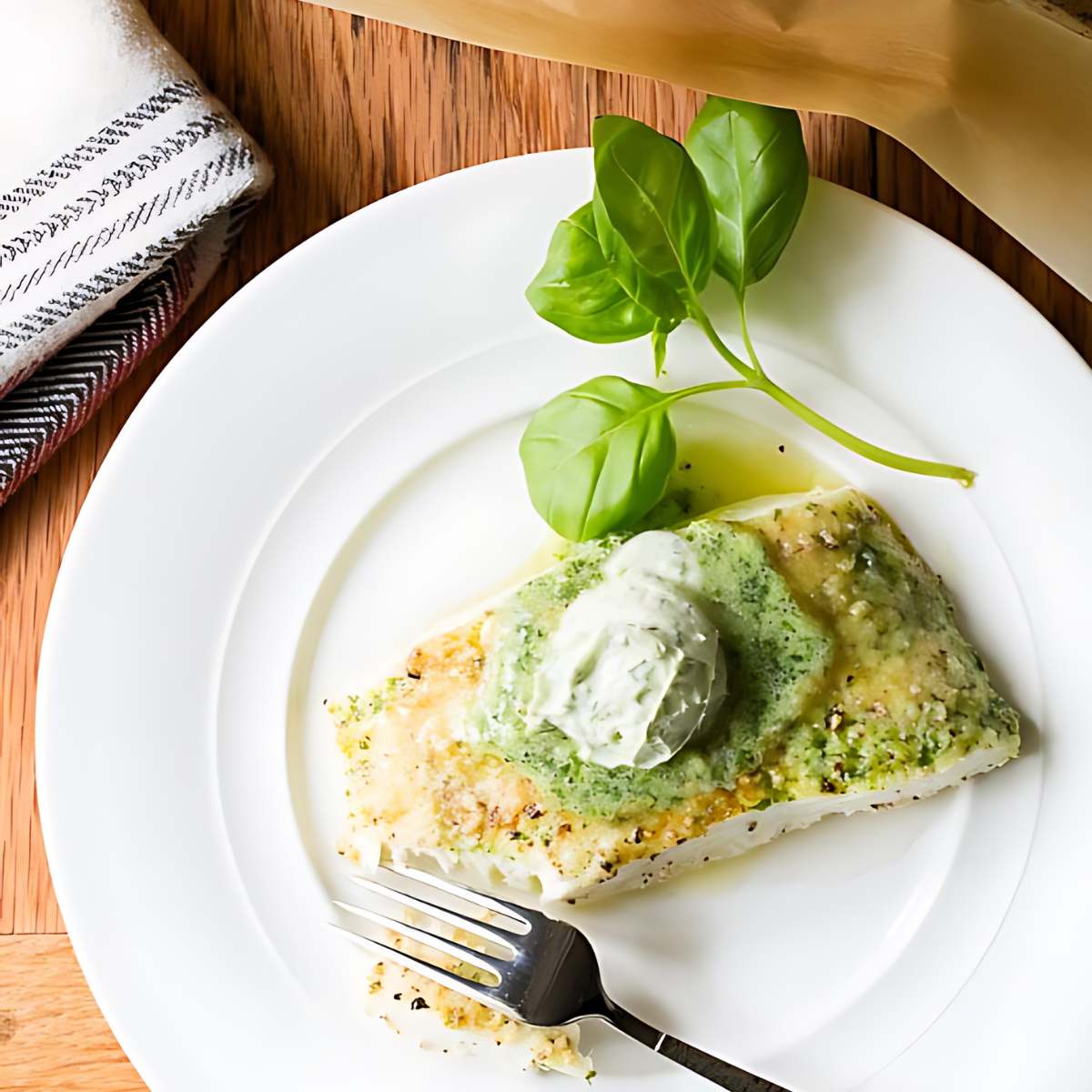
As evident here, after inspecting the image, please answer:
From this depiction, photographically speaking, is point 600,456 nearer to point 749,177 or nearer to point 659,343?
point 659,343

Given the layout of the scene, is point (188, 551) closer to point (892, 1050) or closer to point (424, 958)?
point (424, 958)

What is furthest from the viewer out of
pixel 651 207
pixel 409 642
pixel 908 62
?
pixel 409 642

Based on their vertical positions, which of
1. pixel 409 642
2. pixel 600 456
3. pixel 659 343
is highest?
pixel 659 343

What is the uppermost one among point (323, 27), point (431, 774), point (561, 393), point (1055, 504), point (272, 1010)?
point (323, 27)

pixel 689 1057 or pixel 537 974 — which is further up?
pixel 537 974

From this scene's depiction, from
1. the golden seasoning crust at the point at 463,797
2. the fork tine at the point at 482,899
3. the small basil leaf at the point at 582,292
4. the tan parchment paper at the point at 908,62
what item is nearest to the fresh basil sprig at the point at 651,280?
the small basil leaf at the point at 582,292

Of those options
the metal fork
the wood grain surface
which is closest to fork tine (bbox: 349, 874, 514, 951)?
the metal fork

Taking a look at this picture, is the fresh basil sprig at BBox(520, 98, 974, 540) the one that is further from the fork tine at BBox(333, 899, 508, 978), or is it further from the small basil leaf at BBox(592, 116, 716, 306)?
the fork tine at BBox(333, 899, 508, 978)

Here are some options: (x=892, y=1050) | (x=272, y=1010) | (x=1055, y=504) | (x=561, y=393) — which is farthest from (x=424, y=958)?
(x=1055, y=504)

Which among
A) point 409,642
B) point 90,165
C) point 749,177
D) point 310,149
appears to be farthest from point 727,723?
point 90,165
